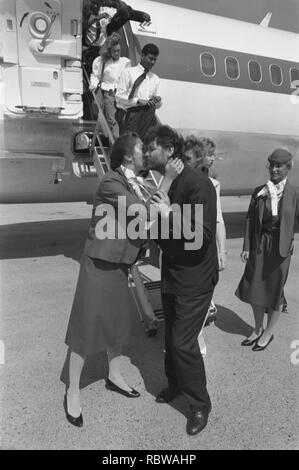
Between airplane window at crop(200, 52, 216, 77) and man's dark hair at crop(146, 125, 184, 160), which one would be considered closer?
man's dark hair at crop(146, 125, 184, 160)

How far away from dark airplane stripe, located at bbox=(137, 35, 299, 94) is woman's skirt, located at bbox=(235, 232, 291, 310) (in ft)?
14.5

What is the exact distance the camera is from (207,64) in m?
8.12

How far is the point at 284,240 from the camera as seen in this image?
4234 mm

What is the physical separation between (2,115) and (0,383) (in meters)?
4.01

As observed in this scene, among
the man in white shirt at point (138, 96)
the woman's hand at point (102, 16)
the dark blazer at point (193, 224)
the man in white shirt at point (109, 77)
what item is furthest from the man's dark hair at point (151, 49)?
the dark blazer at point (193, 224)

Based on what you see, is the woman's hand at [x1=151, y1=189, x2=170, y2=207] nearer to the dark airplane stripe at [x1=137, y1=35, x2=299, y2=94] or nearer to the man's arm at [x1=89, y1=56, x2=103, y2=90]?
the man's arm at [x1=89, y1=56, x2=103, y2=90]

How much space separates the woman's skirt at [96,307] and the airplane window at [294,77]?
771cm

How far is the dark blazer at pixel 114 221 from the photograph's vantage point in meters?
3.00

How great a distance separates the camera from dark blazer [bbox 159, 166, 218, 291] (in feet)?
9.61

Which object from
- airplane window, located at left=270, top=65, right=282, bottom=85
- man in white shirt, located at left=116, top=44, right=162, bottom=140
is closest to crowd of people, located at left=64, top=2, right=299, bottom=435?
man in white shirt, located at left=116, top=44, right=162, bottom=140

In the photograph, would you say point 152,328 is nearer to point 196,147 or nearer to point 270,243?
point 270,243

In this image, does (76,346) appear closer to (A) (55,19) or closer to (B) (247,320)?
(B) (247,320)

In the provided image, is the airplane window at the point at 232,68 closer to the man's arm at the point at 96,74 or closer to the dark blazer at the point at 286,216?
the man's arm at the point at 96,74
